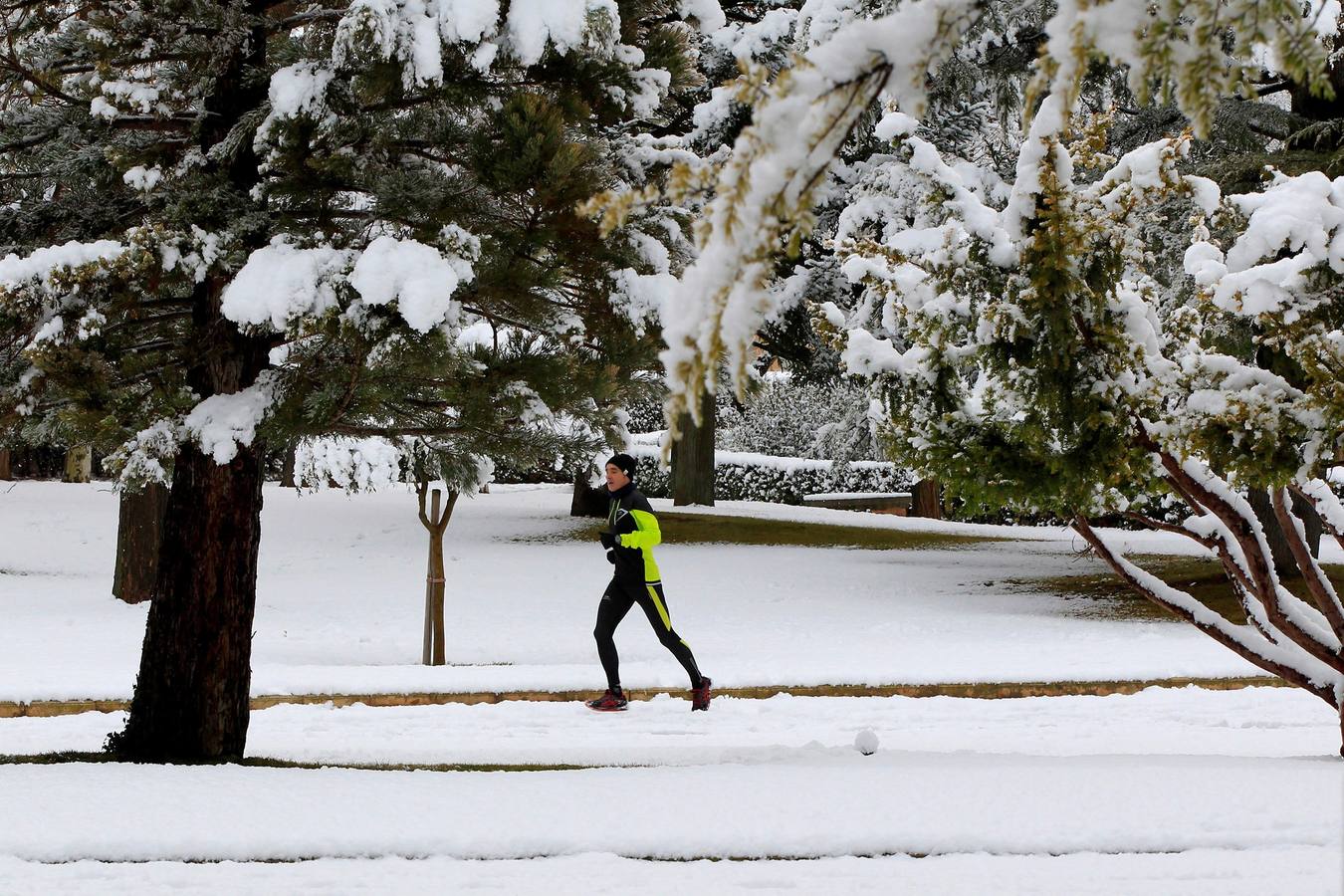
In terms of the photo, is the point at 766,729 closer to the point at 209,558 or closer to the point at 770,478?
the point at 209,558

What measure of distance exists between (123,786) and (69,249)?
7.95 feet

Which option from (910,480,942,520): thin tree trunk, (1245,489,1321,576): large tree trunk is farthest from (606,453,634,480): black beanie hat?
(910,480,942,520): thin tree trunk

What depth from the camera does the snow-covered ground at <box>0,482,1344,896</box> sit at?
16.8 feet

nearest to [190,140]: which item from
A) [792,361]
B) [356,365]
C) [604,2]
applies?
[356,365]

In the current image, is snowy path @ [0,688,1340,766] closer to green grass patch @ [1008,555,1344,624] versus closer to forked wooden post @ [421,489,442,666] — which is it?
forked wooden post @ [421,489,442,666]

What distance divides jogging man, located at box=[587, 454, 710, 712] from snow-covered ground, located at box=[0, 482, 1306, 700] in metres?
1.41

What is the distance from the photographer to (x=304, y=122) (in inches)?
251

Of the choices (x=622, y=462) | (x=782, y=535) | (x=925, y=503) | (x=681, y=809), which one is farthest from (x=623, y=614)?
(x=925, y=503)

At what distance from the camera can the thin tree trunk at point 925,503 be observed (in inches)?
1208

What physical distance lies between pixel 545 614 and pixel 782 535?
25.1 ft

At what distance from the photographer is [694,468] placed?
993 inches

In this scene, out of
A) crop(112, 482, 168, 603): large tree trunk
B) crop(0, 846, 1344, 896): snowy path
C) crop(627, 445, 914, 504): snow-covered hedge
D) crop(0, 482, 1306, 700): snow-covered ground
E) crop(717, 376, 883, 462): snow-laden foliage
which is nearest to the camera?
crop(0, 846, 1344, 896): snowy path

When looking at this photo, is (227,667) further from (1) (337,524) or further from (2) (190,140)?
(1) (337,524)

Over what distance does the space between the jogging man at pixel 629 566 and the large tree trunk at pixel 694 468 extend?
14.3 m
